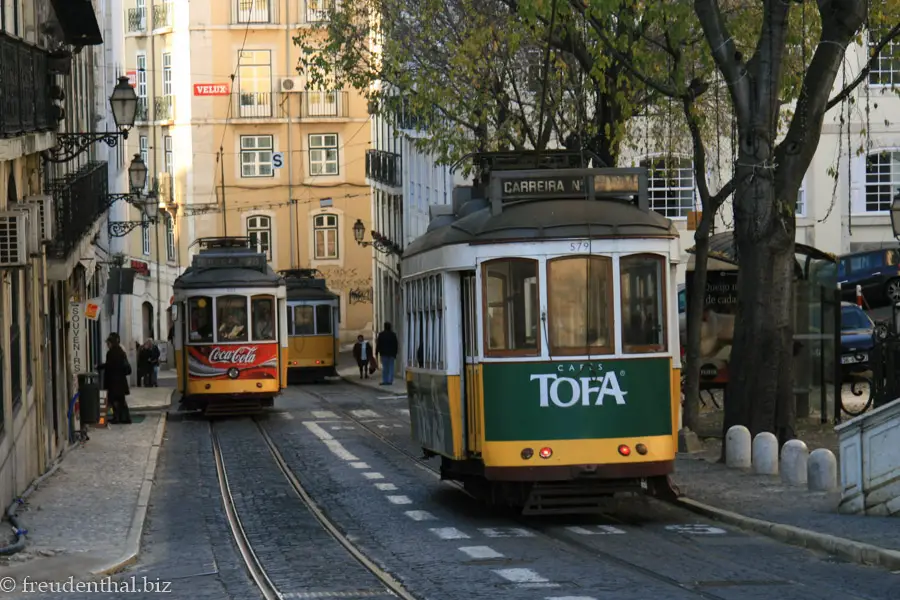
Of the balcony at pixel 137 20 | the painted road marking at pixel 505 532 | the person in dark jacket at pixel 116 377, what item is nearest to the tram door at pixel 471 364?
the painted road marking at pixel 505 532

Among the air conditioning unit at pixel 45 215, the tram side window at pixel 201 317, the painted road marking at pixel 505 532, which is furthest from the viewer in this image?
the tram side window at pixel 201 317

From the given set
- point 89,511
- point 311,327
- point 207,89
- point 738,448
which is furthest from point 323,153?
point 89,511

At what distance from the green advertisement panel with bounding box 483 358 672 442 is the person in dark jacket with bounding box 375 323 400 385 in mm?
31671

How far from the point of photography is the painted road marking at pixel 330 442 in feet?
84.4

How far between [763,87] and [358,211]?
54.9 m

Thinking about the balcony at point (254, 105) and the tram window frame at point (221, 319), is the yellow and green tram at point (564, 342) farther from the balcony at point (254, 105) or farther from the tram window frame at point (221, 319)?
the balcony at point (254, 105)

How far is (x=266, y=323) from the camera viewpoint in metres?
33.6

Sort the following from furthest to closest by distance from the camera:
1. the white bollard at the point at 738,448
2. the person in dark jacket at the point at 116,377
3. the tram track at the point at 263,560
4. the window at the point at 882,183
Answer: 1. the window at the point at 882,183
2. the person in dark jacket at the point at 116,377
3. the white bollard at the point at 738,448
4. the tram track at the point at 263,560

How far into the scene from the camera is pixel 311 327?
5106 centimetres

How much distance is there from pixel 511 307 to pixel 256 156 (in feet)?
188

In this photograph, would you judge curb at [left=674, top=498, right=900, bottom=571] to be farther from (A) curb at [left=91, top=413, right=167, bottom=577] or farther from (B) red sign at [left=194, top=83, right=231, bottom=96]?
(B) red sign at [left=194, top=83, right=231, bottom=96]

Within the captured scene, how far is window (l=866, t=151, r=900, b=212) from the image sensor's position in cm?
4834

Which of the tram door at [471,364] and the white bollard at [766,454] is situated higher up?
the tram door at [471,364]

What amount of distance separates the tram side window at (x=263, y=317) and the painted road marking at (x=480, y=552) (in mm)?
18943
